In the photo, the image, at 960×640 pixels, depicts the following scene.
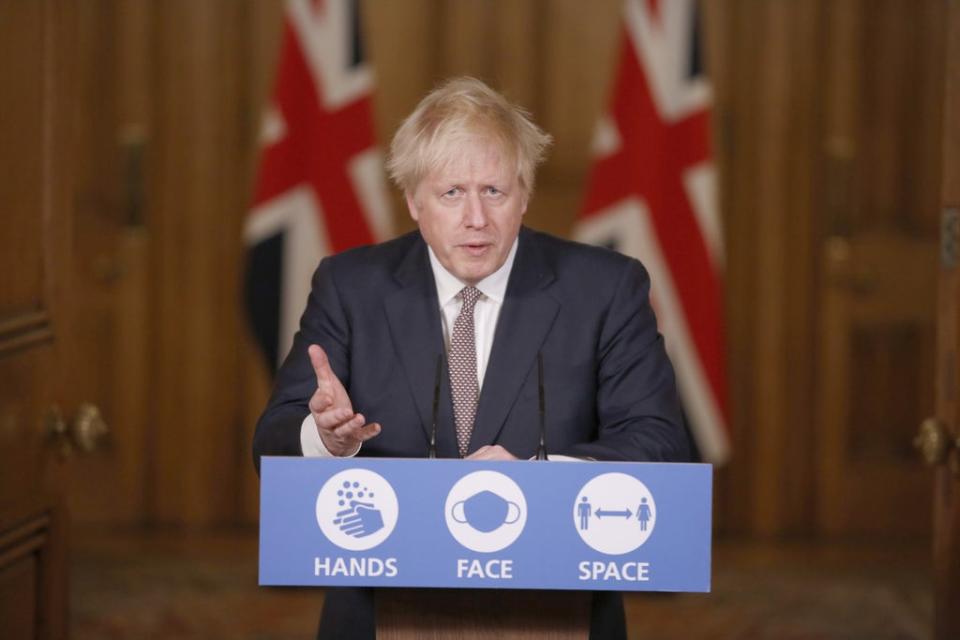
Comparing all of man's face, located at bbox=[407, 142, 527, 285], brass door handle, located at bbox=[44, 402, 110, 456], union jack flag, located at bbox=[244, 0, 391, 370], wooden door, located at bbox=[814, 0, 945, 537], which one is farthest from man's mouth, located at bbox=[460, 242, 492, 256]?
wooden door, located at bbox=[814, 0, 945, 537]

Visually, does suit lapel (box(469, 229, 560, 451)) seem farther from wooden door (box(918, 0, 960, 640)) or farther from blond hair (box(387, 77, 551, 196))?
wooden door (box(918, 0, 960, 640))

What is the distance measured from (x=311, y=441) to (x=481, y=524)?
45 cm

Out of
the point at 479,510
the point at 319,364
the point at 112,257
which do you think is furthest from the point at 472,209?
the point at 112,257

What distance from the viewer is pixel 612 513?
2.10 meters

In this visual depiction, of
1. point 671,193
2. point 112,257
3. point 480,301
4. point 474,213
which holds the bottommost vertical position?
point 480,301

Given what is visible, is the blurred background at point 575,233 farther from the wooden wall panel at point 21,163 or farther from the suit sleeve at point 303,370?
the suit sleeve at point 303,370

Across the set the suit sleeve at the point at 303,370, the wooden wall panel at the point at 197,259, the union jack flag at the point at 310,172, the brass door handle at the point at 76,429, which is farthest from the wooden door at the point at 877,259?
the brass door handle at the point at 76,429

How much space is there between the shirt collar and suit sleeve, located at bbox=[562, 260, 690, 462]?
0.19 m

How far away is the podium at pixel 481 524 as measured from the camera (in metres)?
2.08

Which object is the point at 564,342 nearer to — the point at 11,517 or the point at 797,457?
the point at 11,517

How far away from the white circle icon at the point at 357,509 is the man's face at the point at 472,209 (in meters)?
0.58

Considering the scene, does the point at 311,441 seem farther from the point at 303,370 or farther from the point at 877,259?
the point at 877,259

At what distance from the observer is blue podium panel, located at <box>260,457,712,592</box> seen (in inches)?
82.0

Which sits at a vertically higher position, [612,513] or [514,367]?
[514,367]
